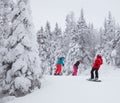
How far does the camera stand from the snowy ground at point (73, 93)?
586 inches

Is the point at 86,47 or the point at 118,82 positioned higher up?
the point at 86,47

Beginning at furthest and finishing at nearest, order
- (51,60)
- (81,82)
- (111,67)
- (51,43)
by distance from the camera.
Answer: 1. (51,43)
2. (51,60)
3. (111,67)
4. (81,82)

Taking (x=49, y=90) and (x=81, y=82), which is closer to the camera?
(x=49, y=90)

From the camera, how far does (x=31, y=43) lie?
1731 centimetres

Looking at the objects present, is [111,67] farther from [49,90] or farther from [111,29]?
[49,90]

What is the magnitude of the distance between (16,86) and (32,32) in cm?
367

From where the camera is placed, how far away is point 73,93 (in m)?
16.0

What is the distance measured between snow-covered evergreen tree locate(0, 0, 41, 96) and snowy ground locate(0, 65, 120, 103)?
707 millimetres

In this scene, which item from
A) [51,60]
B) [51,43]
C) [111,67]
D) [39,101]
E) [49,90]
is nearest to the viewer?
[39,101]

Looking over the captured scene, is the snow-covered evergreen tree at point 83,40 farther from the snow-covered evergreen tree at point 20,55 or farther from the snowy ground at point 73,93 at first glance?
the snow-covered evergreen tree at point 20,55

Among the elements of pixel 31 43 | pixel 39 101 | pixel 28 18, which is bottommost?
pixel 39 101

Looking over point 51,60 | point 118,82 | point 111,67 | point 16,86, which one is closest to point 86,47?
point 111,67

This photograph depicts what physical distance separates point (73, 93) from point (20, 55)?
13.0 ft

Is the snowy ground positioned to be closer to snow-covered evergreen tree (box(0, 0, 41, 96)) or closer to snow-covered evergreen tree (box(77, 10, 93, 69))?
snow-covered evergreen tree (box(0, 0, 41, 96))
